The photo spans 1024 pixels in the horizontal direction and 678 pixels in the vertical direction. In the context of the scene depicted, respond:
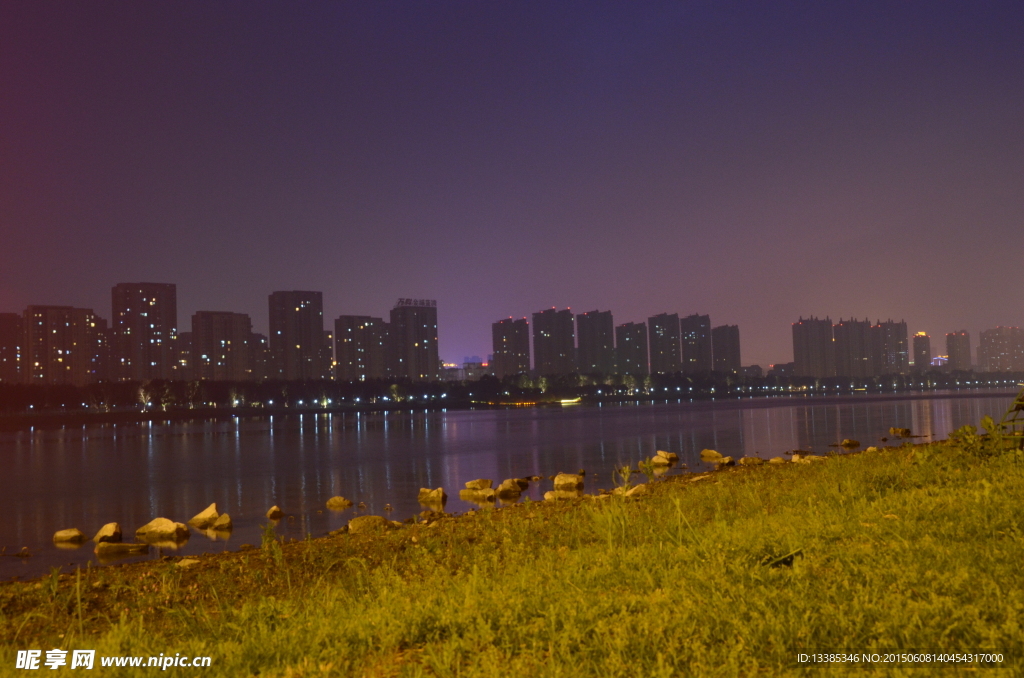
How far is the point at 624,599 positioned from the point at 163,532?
45.4 feet

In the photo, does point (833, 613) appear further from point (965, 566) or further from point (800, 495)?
point (800, 495)

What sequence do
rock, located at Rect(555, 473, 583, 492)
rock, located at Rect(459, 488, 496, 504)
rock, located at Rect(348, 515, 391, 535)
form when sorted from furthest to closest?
rock, located at Rect(555, 473, 583, 492), rock, located at Rect(459, 488, 496, 504), rock, located at Rect(348, 515, 391, 535)

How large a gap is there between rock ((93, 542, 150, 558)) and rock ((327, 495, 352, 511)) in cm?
608

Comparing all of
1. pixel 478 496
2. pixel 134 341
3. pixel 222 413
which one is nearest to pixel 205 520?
pixel 478 496

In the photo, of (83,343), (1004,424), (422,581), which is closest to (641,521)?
(422,581)

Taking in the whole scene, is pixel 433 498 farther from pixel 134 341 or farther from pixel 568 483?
pixel 134 341

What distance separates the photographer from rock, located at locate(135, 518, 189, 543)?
1533 cm

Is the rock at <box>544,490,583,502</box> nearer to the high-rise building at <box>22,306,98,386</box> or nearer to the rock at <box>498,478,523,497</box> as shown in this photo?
the rock at <box>498,478,523,497</box>

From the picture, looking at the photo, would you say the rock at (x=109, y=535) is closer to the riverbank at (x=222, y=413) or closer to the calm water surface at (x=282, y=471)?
the calm water surface at (x=282, y=471)

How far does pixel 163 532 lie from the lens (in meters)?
15.5

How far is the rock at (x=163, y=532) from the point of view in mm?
15328

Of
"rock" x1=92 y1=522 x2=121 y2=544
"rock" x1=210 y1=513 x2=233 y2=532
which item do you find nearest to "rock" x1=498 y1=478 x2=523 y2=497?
"rock" x1=210 y1=513 x2=233 y2=532

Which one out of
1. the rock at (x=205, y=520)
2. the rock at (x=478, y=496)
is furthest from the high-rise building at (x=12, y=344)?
the rock at (x=478, y=496)

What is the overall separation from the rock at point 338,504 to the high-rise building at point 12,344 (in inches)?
A: 7780
